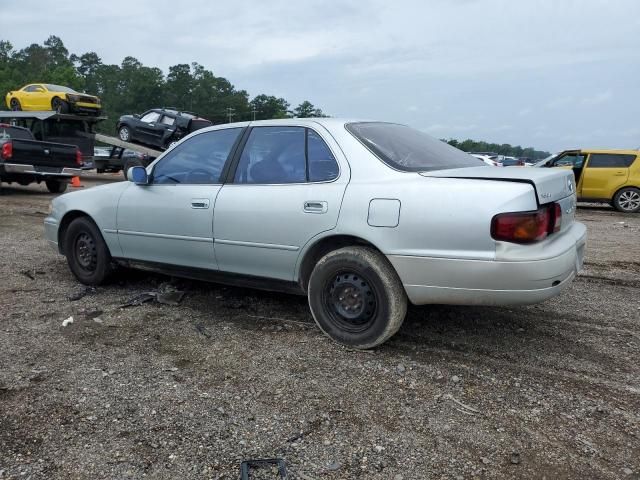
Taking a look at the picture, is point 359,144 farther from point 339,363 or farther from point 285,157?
point 339,363

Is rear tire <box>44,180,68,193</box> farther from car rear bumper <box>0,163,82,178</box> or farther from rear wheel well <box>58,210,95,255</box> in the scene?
rear wheel well <box>58,210,95,255</box>

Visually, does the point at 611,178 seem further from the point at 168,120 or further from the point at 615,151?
the point at 168,120

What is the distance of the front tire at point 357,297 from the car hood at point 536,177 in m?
0.68

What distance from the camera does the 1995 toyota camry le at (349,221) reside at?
306 cm

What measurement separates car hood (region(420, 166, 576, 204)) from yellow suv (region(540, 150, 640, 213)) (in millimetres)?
10639

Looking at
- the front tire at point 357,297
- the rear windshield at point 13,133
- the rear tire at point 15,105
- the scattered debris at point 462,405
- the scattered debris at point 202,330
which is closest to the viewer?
the scattered debris at point 462,405

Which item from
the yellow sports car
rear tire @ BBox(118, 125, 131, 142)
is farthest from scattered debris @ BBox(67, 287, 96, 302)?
the yellow sports car

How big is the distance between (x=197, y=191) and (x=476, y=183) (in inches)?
85.8

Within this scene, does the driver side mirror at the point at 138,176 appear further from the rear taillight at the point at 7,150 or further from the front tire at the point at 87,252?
the rear taillight at the point at 7,150

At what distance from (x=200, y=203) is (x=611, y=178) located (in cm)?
1196

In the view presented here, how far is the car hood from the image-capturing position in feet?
10.2

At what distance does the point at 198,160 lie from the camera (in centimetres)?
437

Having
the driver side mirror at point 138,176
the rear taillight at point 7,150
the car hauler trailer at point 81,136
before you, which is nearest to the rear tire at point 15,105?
the car hauler trailer at point 81,136

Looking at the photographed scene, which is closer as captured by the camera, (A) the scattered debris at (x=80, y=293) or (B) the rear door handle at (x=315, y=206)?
(B) the rear door handle at (x=315, y=206)
